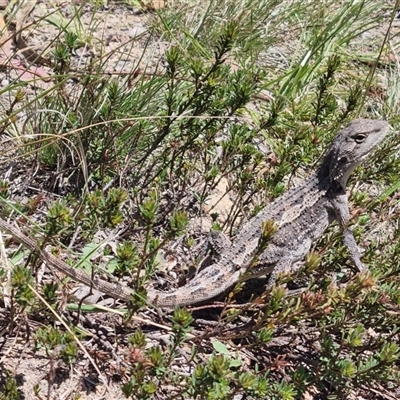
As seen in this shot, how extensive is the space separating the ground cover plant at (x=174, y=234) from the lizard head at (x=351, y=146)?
0.17 meters

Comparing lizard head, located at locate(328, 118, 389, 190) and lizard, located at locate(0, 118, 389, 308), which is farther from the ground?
lizard head, located at locate(328, 118, 389, 190)

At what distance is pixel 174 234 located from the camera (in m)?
3.07

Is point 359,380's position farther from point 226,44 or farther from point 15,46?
point 15,46

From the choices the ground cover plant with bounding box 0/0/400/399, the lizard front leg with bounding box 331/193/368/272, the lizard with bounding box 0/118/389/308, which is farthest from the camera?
the lizard front leg with bounding box 331/193/368/272

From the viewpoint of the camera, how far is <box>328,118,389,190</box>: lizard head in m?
4.54

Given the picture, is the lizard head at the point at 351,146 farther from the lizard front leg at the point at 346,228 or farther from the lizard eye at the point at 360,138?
the lizard front leg at the point at 346,228

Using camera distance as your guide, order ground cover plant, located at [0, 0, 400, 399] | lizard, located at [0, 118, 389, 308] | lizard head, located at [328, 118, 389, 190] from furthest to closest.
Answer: lizard head, located at [328, 118, 389, 190] < lizard, located at [0, 118, 389, 308] < ground cover plant, located at [0, 0, 400, 399]

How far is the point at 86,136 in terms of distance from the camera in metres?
4.50

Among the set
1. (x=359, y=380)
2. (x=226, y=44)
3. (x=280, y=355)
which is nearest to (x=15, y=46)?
(x=226, y=44)

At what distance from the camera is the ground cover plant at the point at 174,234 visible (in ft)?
10.6

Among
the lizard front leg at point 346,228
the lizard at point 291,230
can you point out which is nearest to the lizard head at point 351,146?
the lizard at point 291,230

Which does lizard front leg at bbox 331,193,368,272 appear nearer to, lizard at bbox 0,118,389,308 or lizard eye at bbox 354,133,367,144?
lizard at bbox 0,118,389,308

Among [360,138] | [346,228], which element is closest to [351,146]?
[360,138]

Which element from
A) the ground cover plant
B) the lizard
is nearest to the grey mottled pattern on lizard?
the lizard
